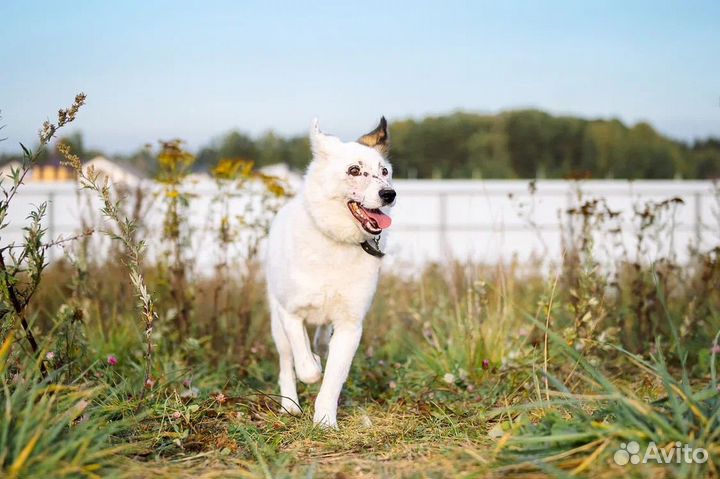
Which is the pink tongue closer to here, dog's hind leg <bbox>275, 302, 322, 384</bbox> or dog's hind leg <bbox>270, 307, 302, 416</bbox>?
dog's hind leg <bbox>275, 302, 322, 384</bbox>

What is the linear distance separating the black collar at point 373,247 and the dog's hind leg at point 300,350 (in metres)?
0.60

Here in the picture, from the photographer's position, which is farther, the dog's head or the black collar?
the black collar

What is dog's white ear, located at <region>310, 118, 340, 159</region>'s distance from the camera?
4.66 m

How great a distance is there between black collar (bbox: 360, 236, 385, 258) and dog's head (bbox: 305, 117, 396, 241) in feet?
0.23

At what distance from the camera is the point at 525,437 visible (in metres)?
3.15

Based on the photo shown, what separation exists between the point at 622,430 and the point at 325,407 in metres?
1.94

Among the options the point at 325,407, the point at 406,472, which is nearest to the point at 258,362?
the point at 325,407

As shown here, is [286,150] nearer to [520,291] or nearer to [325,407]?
[520,291]

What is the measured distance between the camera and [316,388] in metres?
5.53

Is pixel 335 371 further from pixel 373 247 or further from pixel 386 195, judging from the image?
pixel 386 195

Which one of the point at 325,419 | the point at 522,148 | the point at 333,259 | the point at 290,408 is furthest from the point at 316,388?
the point at 522,148

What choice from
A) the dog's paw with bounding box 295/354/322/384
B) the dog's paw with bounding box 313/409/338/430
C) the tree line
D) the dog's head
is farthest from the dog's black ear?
the tree line

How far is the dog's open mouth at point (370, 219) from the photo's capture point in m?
4.42

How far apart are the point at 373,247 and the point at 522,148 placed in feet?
83.3
